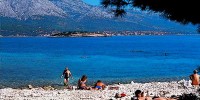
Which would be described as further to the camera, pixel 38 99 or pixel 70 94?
pixel 70 94

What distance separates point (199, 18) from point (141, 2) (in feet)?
3.87

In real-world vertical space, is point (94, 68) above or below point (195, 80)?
below

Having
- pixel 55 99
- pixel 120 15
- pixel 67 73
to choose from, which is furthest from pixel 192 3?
pixel 67 73

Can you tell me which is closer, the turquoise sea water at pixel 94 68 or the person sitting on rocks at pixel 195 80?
the person sitting on rocks at pixel 195 80

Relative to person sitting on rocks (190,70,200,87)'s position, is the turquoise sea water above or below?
below

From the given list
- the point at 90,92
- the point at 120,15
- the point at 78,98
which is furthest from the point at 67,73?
the point at 120,15

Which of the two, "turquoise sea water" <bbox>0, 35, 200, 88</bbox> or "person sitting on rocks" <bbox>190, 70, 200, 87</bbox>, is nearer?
"person sitting on rocks" <bbox>190, 70, 200, 87</bbox>

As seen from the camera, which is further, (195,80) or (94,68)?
(94,68)

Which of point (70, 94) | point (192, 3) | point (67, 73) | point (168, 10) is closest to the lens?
point (192, 3)

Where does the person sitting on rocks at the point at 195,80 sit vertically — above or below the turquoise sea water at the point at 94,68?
above

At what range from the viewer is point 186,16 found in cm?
834

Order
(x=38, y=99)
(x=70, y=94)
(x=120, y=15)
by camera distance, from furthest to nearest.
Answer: (x=70, y=94) < (x=38, y=99) < (x=120, y=15)

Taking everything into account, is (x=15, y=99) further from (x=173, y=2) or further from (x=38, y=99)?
(x=173, y=2)

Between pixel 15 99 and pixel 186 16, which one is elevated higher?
pixel 186 16
